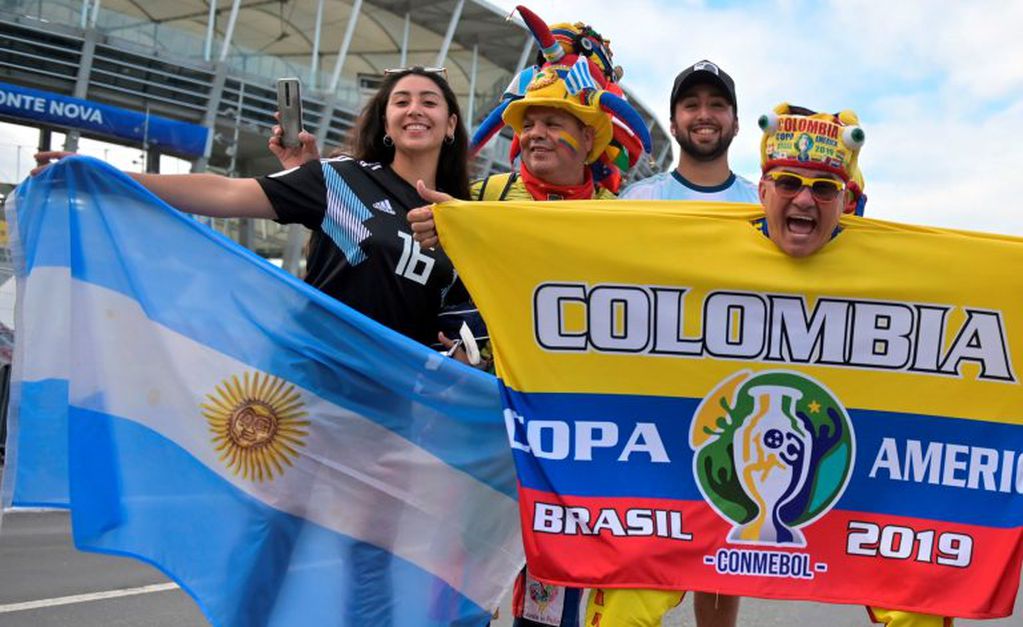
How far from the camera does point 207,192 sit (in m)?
3.57

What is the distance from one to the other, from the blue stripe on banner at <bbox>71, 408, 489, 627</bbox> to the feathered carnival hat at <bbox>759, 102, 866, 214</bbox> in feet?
6.00

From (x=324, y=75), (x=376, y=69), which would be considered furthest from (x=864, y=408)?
(x=376, y=69)

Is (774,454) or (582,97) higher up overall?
(582,97)

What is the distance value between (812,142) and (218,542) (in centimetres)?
225

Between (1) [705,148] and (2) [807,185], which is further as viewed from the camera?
(1) [705,148]

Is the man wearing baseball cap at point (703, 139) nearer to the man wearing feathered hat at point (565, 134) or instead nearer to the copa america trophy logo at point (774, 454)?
the man wearing feathered hat at point (565, 134)

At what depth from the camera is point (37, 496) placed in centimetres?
355

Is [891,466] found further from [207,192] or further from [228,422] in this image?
[207,192]

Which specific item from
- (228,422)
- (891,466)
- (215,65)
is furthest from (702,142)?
(215,65)

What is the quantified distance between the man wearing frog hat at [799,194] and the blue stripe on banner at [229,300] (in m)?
0.95

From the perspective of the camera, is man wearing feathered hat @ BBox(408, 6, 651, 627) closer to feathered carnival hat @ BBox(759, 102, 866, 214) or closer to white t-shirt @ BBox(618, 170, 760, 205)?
white t-shirt @ BBox(618, 170, 760, 205)

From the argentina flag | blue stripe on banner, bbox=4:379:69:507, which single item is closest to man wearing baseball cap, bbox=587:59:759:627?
the argentina flag

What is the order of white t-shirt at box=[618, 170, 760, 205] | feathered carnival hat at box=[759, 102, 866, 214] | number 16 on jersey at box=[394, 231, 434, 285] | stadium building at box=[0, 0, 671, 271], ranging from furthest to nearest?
stadium building at box=[0, 0, 671, 271] < white t-shirt at box=[618, 170, 760, 205] < number 16 on jersey at box=[394, 231, 434, 285] < feathered carnival hat at box=[759, 102, 866, 214]

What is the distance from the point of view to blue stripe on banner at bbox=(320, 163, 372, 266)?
3633 mm
